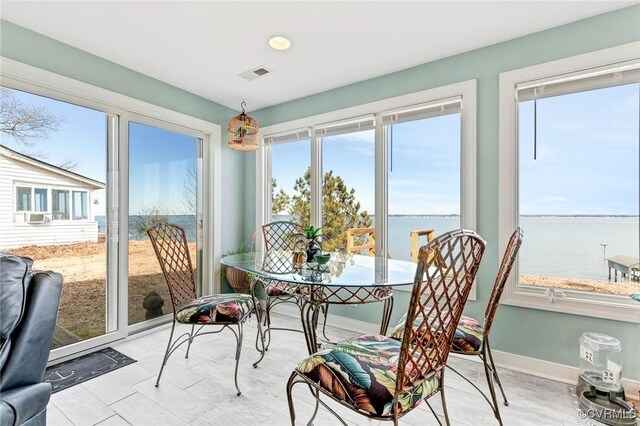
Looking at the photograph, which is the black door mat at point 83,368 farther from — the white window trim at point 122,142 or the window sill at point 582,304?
the window sill at point 582,304

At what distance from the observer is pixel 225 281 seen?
388cm

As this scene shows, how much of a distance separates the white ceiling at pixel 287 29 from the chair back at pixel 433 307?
175 centimetres

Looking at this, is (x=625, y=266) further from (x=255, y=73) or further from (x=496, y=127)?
(x=255, y=73)

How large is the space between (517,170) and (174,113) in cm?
330

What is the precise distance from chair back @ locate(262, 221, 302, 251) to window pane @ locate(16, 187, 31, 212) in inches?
73.4

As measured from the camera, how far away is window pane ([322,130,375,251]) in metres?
3.23

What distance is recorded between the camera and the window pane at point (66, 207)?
92.7 inches

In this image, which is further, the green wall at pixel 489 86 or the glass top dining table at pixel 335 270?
the green wall at pixel 489 86

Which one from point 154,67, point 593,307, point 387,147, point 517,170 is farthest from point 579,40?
point 154,67

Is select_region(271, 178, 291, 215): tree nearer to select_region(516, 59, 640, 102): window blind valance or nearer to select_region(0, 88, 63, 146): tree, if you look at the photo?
select_region(0, 88, 63, 146): tree

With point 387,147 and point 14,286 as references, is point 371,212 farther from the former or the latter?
point 14,286

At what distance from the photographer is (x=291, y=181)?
3.83m

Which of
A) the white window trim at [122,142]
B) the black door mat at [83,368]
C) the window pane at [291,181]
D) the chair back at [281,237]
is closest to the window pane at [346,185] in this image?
the window pane at [291,181]

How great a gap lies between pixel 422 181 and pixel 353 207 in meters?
0.79
